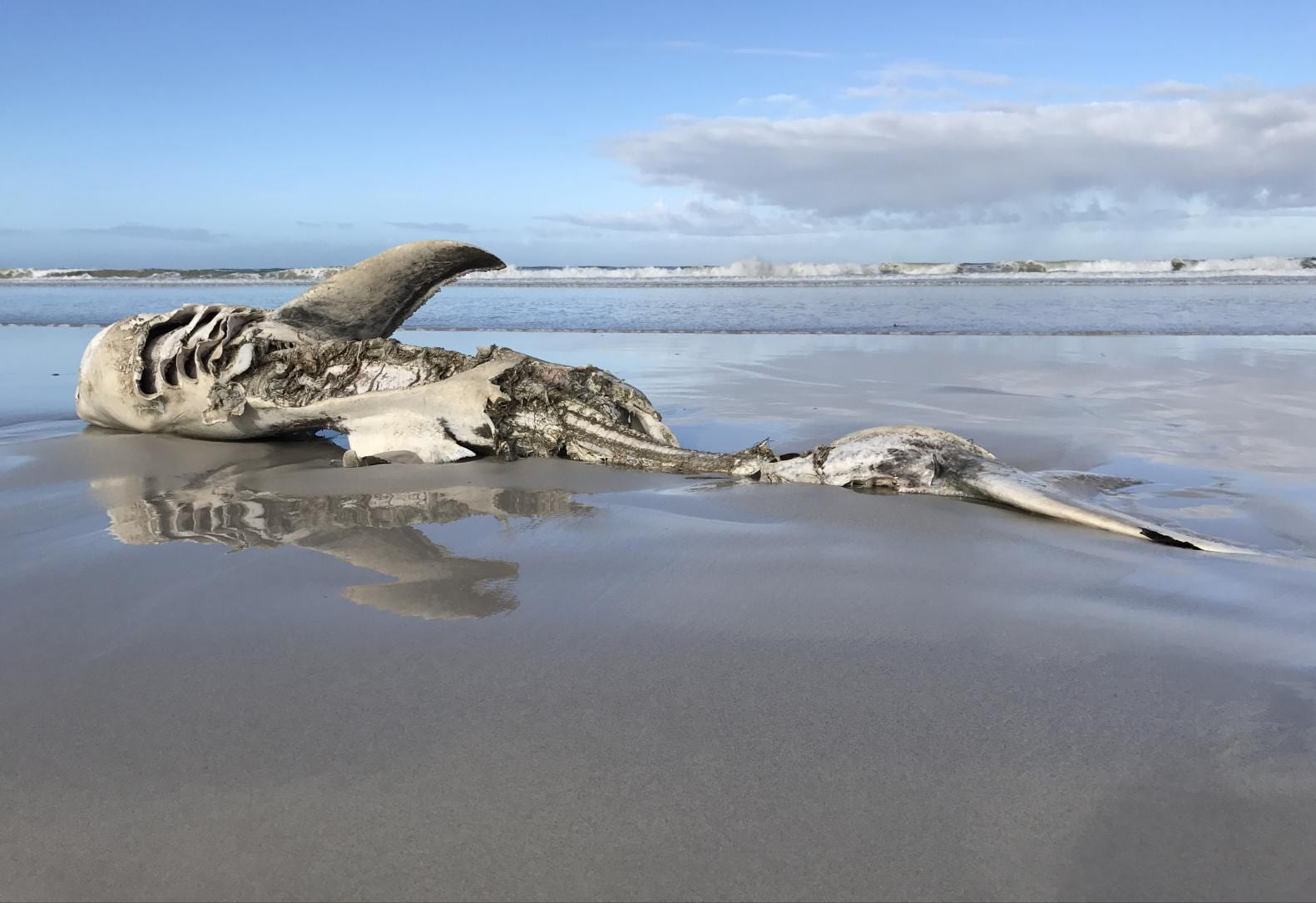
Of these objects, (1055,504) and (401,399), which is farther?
(401,399)

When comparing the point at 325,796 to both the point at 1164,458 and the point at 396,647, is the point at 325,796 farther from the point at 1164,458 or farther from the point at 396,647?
the point at 1164,458

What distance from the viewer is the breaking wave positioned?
31562mm

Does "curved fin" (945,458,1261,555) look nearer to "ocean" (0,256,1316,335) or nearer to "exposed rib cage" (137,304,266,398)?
"exposed rib cage" (137,304,266,398)

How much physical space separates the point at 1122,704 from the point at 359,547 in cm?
219

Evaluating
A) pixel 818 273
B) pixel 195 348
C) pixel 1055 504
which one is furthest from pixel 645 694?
pixel 818 273

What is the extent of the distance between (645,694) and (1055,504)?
6.38ft

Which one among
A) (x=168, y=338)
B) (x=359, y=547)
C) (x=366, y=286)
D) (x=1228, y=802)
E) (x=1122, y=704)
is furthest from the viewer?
(x=366, y=286)

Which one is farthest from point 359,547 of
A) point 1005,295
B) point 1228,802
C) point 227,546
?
point 1005,295

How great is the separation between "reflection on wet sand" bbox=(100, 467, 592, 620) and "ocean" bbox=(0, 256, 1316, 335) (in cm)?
240

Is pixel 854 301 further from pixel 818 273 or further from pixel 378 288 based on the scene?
pixel 818 273

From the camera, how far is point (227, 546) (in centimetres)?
296

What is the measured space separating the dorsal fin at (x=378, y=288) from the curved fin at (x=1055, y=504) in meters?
2.91

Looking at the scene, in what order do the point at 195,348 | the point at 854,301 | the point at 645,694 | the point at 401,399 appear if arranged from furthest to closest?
1. the point at 854,301
2. the point at 195,348
3. the point at 401,399
4. the point at 645,694

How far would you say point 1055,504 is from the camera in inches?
126
